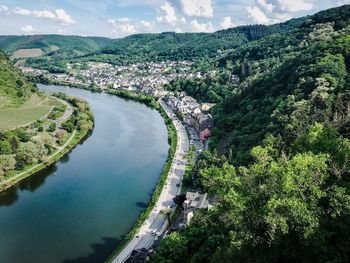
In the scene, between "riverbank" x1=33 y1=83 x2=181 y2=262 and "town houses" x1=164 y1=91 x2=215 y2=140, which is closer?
"riverbank" x1=33 y1=83 x2=181 y2=262

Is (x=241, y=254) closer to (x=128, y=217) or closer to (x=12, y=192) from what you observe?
(x=128, y=217)

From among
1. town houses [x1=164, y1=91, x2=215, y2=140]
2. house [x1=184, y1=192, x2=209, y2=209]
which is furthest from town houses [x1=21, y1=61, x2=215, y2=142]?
house [x1=184, y1=192, x2=209, y2=209]

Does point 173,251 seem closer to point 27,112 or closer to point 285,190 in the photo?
point 285,190

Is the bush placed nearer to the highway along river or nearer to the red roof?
the highway along river

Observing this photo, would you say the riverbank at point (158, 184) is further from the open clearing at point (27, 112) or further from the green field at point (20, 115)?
the green field at point (20, 115)

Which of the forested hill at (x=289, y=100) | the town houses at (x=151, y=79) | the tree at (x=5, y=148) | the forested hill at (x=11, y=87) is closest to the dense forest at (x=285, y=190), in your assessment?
the forested hill at (x=289, y=100)
